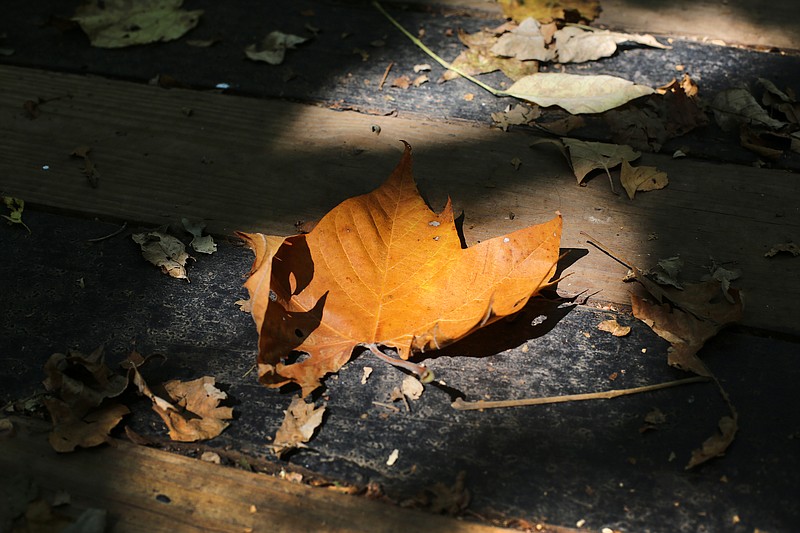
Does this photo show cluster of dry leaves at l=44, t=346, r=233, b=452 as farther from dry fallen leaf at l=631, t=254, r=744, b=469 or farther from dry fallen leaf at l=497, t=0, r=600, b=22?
dry fallen leaf at l=497, t=0, r=600, b=22

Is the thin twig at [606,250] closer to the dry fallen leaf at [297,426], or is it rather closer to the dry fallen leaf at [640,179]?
the dry fallen leaf at [640,179]

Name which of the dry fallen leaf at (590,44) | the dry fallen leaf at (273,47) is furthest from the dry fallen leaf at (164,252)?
the dry fallen leaf at (590,44)

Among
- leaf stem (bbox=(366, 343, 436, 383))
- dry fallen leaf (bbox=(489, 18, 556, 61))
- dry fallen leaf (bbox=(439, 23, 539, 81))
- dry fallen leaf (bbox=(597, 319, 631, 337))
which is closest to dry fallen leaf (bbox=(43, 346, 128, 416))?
leaf stem (bbox=(366, 343, 436, 383))

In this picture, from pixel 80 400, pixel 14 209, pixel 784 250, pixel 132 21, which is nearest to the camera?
pixel 80 400

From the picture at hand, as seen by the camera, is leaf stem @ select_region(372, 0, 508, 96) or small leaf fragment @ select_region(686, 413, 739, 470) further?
leaf stem @ select_region(372, 0, 508, 96)

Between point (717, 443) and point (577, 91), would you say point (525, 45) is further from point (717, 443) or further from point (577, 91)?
point (717, 443)

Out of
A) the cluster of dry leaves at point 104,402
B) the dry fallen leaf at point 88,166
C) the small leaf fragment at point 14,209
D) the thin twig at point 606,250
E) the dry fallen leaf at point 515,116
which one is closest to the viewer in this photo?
the cluster of dry leaves at point 104,402

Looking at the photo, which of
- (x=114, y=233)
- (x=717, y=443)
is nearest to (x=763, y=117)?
(x=717, y=443)
